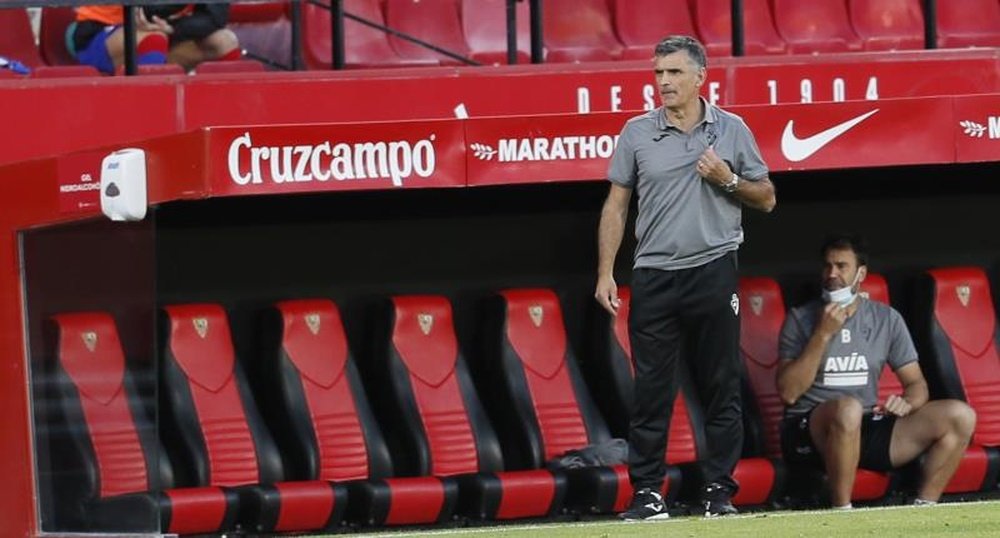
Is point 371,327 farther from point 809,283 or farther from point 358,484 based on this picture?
point 809,283

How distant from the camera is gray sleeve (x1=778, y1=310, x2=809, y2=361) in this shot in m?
11.4

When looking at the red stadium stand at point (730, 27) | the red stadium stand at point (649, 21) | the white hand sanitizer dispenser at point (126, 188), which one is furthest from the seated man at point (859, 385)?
the white hand sanitizer dispenser at point (126, 188)

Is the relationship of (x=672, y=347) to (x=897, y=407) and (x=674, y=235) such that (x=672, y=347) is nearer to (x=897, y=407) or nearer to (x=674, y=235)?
(x=674, y=235)

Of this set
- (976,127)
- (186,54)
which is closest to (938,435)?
(976,127)

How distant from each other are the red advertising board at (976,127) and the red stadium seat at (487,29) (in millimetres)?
2283

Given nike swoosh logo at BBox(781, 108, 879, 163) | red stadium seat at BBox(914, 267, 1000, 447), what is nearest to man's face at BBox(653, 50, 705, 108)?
nike swoosh logo at BBox(781, 108, 879, 163)

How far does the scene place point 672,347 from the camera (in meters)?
9.26

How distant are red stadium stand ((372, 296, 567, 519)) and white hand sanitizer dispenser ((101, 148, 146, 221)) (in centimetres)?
324

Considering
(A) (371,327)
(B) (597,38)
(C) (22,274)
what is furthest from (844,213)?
(C) (22,274)

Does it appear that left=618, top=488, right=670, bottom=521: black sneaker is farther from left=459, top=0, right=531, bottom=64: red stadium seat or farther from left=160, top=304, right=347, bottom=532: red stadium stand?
left=459, top=0, right=531, bottom=64: red stadium seat

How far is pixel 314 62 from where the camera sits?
11781mm

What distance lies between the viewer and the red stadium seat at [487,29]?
480 inches

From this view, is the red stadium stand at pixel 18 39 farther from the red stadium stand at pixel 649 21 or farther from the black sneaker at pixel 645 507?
the black sneaker at pixel 645 507

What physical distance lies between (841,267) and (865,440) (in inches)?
31.4
